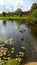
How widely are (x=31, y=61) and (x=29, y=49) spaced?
17.7 feet

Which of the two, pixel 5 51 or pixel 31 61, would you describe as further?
pixel 5 51

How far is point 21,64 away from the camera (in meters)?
18.9

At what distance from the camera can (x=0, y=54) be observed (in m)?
21.9

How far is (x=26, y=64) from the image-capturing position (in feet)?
62.0

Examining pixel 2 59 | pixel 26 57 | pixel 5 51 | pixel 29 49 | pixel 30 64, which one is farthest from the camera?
pixel 29 49

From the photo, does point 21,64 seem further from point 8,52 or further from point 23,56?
point 8,52

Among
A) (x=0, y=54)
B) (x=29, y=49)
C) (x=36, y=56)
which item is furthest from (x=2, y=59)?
(x=29, y=49)

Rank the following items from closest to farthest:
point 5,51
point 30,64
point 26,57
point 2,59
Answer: point 30,64 < point 2,59 < point 26,57 < point 5,51

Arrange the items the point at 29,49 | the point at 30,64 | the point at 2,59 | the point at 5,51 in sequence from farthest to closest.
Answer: the point at 29,49 → the point at 5,51 → the point at 2,59 → the point at 30,64

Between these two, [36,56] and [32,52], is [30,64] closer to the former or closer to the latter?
[36,56]

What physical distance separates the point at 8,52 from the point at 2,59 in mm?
2893

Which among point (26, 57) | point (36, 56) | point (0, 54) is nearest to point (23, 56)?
point (26, 57)

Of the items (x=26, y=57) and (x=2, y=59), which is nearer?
(x=2, y=59)

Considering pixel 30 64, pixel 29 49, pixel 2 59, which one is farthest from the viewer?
Answer: pixel 29 49
